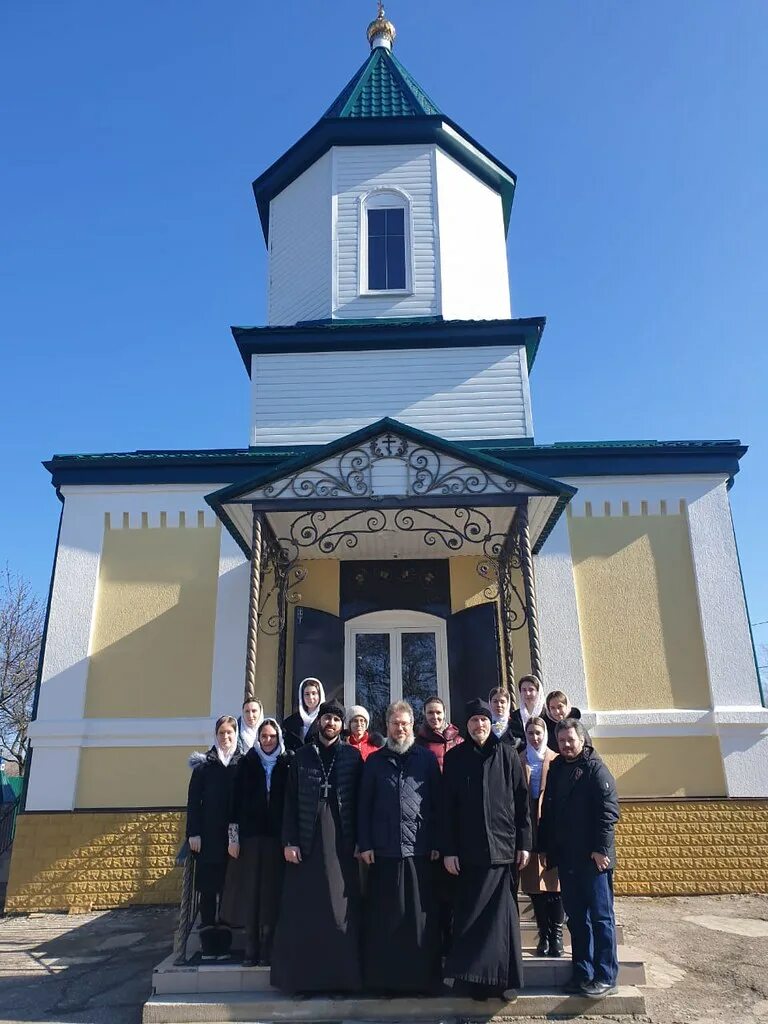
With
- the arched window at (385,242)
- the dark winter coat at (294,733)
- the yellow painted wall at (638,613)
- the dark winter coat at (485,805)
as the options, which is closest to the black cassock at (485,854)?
the dark winter coat at (485,805)

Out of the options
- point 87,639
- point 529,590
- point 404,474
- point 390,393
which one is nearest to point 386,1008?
point 529,590

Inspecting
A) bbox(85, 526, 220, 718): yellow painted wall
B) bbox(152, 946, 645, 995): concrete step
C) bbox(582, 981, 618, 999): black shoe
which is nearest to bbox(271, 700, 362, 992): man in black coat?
bbox(152, 946, 645, 995): concrete step

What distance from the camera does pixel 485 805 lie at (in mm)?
4320

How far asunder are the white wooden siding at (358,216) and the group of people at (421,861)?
707cm

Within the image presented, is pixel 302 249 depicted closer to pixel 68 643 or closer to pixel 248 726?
pixel 68 643

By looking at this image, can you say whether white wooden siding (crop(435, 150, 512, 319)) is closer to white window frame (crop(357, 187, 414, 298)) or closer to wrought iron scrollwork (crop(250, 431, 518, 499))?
white window frame (crop(357, 187, 414, 298))

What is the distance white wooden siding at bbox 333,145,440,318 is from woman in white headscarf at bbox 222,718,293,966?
699 cm

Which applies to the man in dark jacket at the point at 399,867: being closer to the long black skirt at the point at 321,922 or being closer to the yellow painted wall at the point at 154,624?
the long black skirt at the point at 321,922

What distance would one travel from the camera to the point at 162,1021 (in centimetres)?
427

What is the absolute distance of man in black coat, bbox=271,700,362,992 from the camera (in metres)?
4.28

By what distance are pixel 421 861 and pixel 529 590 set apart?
274 cm

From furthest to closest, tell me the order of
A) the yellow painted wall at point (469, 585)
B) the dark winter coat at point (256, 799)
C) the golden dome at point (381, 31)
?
the golden dome at point (381, 31) < the yellow painted wall at point (469, 585) < the dark winter coat at point (256, 799)

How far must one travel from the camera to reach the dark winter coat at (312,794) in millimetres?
4438

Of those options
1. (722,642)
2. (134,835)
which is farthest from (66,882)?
(722,642)
